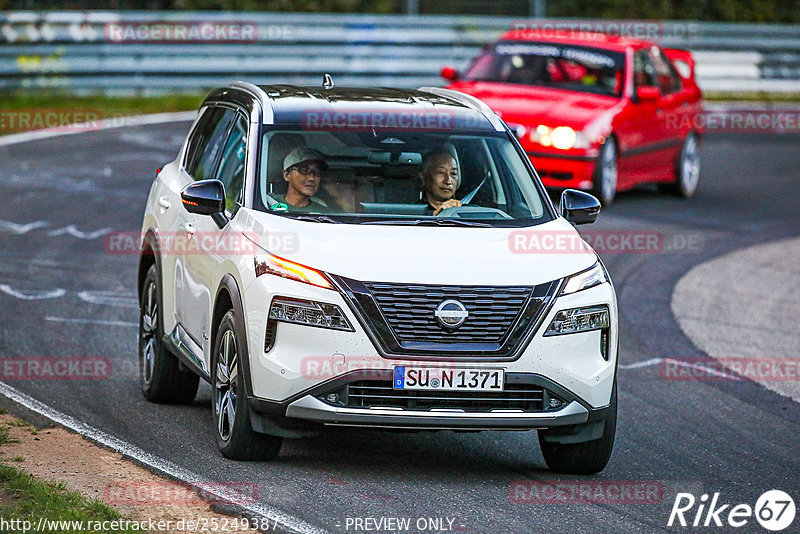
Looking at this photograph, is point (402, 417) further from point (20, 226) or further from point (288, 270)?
A: point (20, 226)

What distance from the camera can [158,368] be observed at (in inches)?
340

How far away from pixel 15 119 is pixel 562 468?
15081 mm

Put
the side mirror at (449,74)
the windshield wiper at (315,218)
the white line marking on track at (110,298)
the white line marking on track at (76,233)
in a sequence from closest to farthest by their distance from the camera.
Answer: the windshield wiper at (315,218) < the white line marking on track at (110,298) < the white line marking on track at (76,233) < the side mirror at (449,74)

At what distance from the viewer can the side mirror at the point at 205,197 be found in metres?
7.60

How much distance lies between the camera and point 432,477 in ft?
23.5

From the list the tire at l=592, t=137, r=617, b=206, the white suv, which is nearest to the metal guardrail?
the tire at l=592, t=137, r=617, b=206

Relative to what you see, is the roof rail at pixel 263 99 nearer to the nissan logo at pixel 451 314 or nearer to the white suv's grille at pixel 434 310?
the white suv's grille at pixel 434 310

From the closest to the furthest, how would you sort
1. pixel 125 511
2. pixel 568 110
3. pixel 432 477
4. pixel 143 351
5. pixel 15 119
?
pixel 125 511 → pixel 432 477 → pixel 143 351 → pixel 568 110 → pixel 15 119

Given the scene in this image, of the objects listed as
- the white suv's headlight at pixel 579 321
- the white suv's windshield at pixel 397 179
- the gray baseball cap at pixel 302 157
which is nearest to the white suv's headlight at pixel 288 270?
the white suv's windshield at pixel 397 179

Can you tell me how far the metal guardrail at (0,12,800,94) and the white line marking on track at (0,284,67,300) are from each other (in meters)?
10.8

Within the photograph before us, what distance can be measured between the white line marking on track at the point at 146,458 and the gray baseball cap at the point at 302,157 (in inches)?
66.4

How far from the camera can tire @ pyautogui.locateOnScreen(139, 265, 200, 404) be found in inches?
339

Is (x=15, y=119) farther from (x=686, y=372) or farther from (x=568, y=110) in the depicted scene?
(x=686, y=372)

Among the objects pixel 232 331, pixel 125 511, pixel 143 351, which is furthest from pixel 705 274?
pixel 125 511
